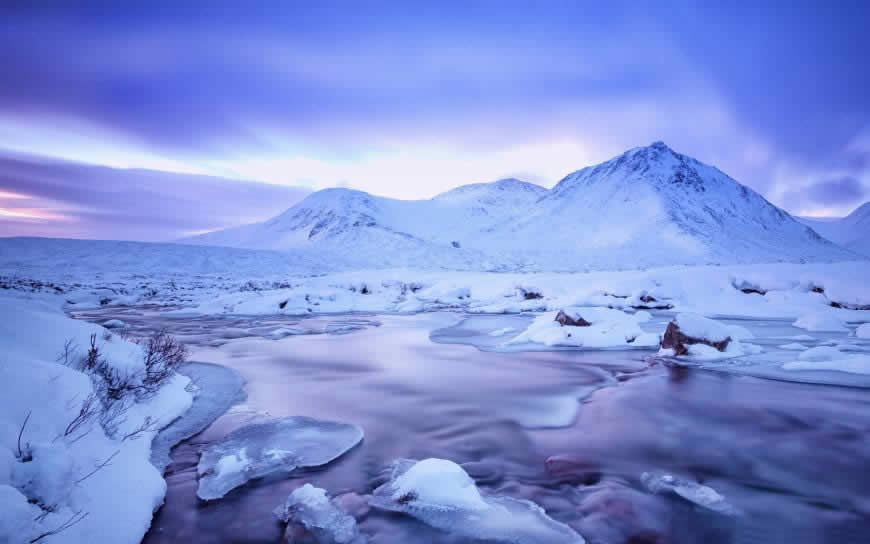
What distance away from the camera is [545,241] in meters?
119

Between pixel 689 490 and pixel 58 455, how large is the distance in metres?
5.34

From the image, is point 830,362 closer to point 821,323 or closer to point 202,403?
point 821,323

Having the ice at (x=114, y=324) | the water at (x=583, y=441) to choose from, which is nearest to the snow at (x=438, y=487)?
the water at (x=583, y=441)

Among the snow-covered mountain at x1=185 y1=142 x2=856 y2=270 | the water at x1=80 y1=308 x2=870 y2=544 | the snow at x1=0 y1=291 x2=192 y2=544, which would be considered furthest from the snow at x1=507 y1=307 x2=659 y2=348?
the snow-covered mountain at x1=185 y1=142 x2=856 y2=270

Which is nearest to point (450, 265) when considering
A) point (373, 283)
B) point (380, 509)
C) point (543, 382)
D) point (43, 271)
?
point (373, 283)

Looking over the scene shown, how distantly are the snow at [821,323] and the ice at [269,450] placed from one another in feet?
56.6

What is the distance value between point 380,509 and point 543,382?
5.91m

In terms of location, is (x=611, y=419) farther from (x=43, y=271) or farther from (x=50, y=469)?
(x=43, y=271)

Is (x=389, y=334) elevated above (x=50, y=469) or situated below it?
below

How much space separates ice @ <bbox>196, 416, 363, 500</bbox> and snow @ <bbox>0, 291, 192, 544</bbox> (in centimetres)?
51

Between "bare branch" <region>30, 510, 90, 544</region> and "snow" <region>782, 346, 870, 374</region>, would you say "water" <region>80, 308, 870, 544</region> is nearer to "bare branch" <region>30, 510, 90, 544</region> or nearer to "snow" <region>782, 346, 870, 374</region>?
"bare branch" <region>30, 510, 90, 544</region>

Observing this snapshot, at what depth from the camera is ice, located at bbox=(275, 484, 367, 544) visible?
3416 mm

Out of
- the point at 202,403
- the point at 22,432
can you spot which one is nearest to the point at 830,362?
the point at 202,403

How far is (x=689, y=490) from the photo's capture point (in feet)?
13.7
